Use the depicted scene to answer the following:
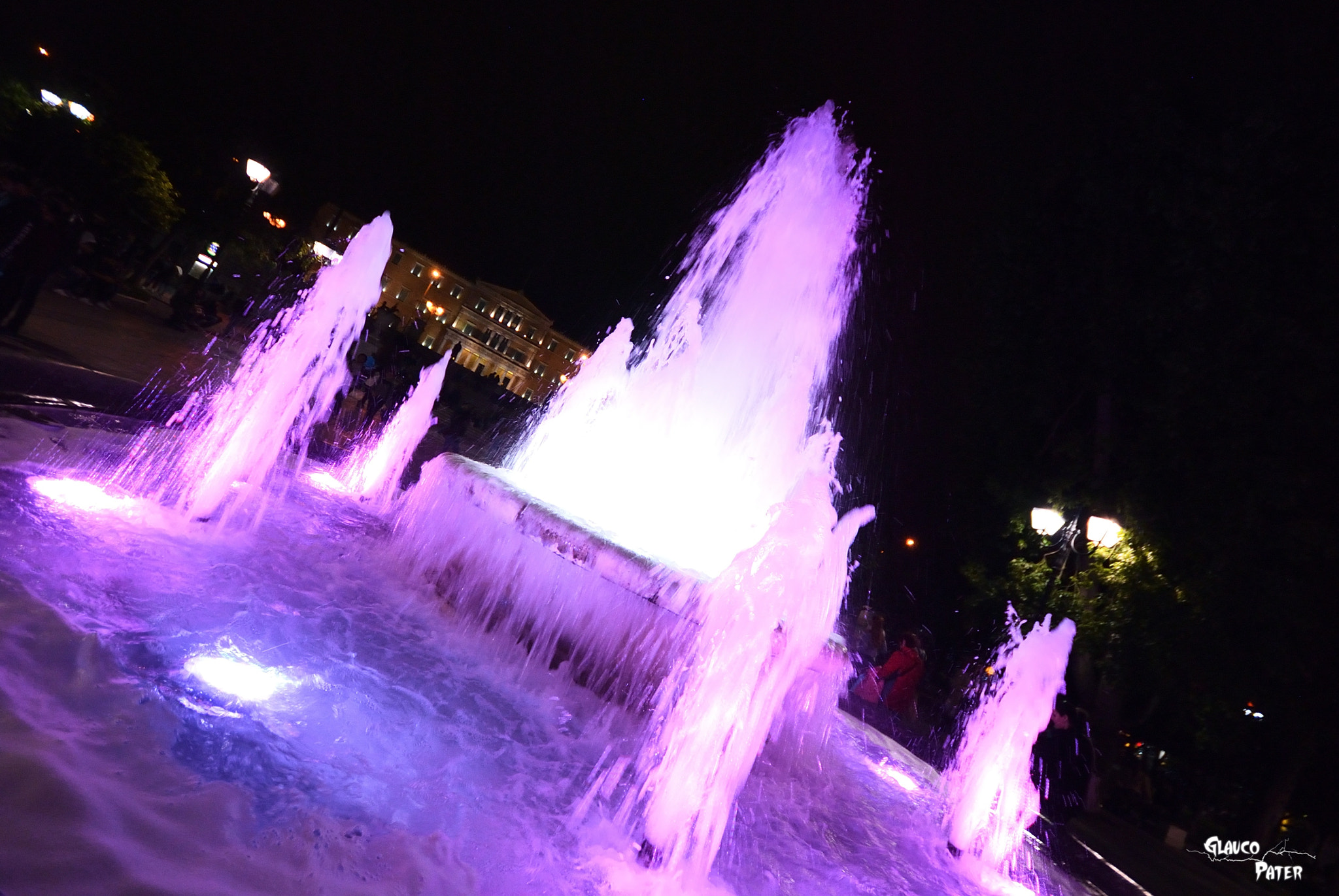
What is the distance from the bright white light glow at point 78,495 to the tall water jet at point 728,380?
3270mm

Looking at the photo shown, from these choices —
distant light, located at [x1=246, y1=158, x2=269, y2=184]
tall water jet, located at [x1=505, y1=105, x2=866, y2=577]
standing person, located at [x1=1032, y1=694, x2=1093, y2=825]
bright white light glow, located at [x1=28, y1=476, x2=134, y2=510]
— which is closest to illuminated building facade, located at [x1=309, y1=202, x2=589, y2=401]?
distant light, located at [x1=246, y1=158, x2=269, y2=184]

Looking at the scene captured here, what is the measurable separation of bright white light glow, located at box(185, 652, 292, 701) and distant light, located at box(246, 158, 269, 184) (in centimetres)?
1863

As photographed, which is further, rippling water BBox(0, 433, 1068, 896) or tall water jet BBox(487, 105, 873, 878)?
tall water jet BBox(487, 105, 873, 878)

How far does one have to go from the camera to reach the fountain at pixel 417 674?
2.22 metres

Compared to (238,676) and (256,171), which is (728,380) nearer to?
(238,676)

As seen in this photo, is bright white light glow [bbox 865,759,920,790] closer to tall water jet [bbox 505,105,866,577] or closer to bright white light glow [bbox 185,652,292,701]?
tall water jet [bbox 505,105,866,577]

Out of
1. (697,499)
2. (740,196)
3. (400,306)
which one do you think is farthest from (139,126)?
(400,306)

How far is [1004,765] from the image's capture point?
5883 millimetres

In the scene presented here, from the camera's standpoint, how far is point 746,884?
3.17 m

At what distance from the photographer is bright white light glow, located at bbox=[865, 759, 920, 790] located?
6.18 m

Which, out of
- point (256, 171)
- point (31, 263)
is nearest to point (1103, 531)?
point (31, 263)

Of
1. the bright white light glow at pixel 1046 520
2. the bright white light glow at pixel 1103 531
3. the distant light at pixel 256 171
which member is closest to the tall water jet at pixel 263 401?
the bright white light glow at pixel 1046 520
